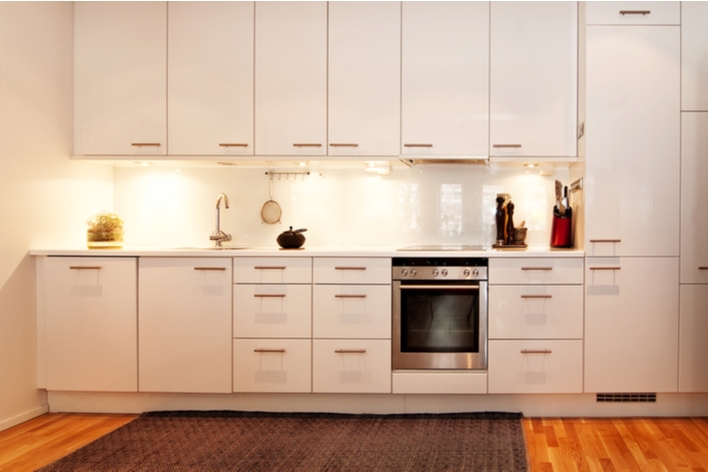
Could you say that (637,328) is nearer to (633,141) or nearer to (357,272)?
(633,141)

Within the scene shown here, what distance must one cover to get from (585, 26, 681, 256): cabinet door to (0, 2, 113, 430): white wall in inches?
111

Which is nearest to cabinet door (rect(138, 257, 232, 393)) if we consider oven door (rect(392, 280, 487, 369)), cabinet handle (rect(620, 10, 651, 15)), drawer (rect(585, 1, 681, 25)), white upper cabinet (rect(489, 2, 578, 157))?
oven door (rect(392, 280, 487, 369))

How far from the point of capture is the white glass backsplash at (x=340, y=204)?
10.9 ft

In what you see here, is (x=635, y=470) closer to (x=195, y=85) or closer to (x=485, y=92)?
(x=485, y=92)

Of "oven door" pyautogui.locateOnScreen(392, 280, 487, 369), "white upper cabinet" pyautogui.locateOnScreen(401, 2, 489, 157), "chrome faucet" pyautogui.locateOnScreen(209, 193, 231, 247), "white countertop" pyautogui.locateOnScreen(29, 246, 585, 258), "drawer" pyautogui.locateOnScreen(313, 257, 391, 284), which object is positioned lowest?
"oven door" pyautogui.locateOnScreen(392, 280, 487, 369)

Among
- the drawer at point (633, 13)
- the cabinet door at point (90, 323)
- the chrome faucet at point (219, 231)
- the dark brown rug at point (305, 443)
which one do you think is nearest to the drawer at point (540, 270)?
the dark brown rug at point (305, 443)

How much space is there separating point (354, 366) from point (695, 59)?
232 cm

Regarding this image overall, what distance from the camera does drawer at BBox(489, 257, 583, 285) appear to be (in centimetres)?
276

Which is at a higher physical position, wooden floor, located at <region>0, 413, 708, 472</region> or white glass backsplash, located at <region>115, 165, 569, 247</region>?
white glass backsplash, located at <region>115, 165, 569, 247</region>

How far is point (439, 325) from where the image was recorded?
281cm

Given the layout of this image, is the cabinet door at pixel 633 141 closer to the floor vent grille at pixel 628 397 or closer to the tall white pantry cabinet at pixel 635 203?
the tall white pantry cabinet at pixel 635 203

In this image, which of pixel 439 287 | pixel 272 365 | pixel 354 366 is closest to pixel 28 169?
pixel 272 365

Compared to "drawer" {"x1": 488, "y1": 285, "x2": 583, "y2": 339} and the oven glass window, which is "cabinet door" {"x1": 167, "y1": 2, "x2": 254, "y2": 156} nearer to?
the oven glass window

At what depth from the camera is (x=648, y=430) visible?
8.66 feet
